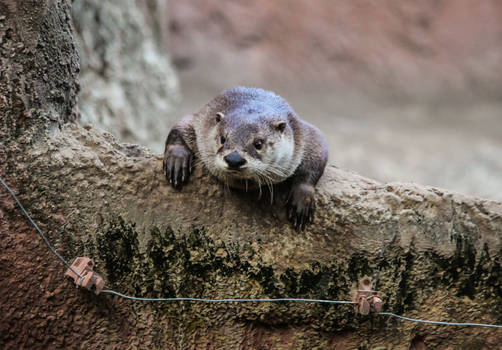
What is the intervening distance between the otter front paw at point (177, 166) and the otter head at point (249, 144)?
87mm

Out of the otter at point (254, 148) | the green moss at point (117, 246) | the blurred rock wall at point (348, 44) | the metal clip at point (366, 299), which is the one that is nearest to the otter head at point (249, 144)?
the otter at point (254, 148)

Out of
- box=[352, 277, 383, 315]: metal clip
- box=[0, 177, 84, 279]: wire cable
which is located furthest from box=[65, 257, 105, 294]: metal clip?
box=[352, 277, 383, 315]: metal clip

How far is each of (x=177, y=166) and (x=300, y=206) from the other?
1.76 ft

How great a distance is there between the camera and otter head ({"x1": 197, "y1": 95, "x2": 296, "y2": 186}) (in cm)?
209

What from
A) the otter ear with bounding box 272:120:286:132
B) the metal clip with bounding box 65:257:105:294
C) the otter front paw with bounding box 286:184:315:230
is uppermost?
the otter ear with bounding box 272:120:286:132

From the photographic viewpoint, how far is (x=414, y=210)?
235 centimetres

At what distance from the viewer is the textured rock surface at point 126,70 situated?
209 inches

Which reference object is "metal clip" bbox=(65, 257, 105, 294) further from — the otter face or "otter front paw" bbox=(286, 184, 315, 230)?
"otter front paw" bbox=(286, 184, 315, 230)

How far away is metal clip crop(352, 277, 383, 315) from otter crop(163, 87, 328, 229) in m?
0.37

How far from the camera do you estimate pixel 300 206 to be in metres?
2.23

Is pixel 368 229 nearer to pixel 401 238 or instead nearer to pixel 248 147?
pixel 401 238

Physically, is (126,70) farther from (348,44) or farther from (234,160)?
(234,160)

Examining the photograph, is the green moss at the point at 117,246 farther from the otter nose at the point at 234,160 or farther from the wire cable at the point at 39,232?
the otter nose at the point at 234,160

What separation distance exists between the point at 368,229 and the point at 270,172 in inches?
18.9
